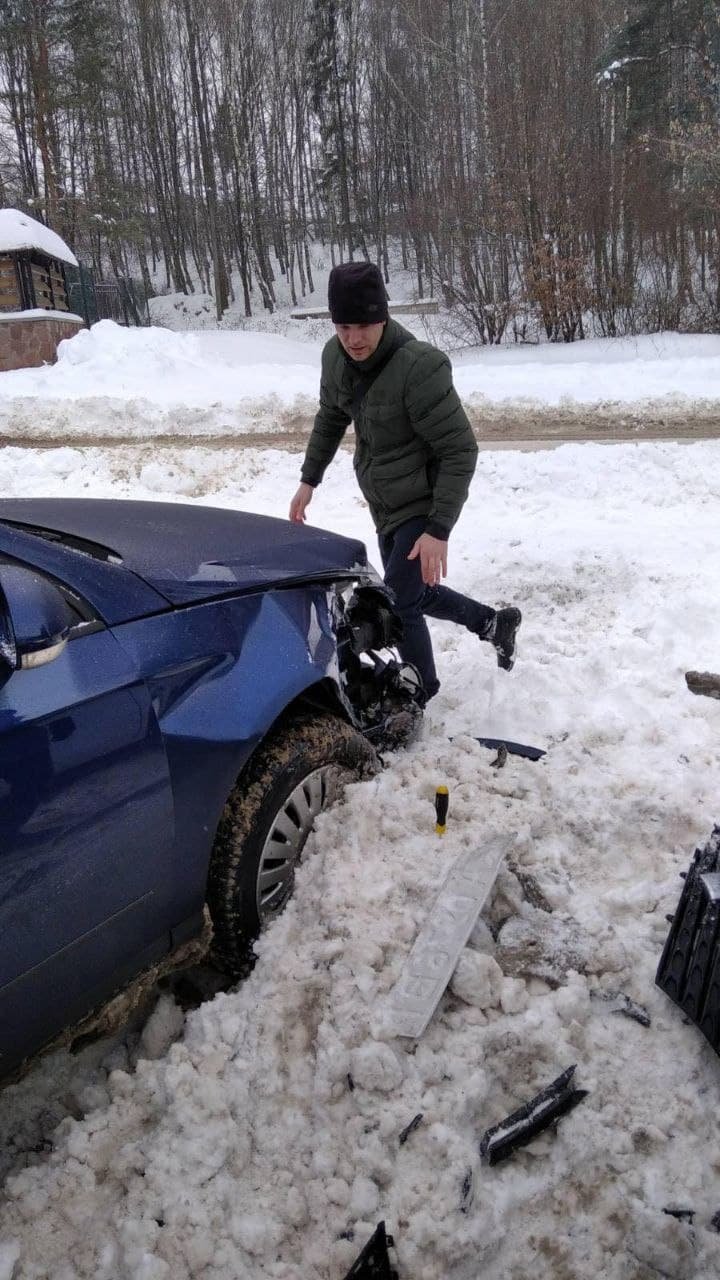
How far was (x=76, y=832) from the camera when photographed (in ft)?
5.65

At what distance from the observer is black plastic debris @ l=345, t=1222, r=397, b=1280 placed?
1.65 m

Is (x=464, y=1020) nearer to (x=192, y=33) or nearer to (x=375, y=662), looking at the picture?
(x=375, y=662)

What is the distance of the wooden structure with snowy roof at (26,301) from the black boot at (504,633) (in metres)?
14.7

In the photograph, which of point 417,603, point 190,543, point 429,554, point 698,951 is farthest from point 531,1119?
point 417,603

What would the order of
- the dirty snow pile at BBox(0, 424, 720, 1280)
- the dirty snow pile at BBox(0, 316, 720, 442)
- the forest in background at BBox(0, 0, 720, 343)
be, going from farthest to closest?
the forest in background at BBox(0, 0, 720, 343) < the dirty snow pile at BBox(0, 316, 720, 442) < the dirty snow pile at BBox(0, 424, 720, 1280)

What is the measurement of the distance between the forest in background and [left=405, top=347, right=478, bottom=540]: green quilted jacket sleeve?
1472 cm

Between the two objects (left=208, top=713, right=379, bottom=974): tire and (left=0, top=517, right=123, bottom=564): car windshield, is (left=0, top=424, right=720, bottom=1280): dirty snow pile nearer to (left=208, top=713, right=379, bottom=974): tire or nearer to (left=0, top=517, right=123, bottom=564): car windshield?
(left=208, top=713, right=379, bottom=974): tire

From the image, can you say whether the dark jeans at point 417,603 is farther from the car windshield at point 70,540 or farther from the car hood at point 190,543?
the car windshield at point 70,540

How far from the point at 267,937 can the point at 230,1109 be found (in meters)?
0.47

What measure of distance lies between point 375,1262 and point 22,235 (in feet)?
61.0

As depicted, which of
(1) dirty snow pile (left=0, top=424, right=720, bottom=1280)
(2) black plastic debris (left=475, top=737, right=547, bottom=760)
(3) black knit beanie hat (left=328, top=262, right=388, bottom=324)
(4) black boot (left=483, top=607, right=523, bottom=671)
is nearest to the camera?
Answer: (1) dirty snow pile (left=0, top=424, right=720, bottom=1280)

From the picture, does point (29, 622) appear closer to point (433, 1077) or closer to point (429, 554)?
point (433, 1077)

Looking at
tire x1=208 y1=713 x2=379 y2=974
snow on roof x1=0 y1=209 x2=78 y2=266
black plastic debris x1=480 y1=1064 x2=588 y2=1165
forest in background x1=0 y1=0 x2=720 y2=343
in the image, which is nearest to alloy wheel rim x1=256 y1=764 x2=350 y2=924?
tire x1=208 y1=713 x2=379 y2=974

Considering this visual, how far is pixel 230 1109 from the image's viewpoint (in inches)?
77.9
